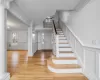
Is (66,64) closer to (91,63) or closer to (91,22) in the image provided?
(91,63)

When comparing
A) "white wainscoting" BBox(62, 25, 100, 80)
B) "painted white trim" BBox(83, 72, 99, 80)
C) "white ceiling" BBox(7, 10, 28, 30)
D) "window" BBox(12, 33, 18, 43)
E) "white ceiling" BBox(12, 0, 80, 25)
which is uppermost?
"white ceiling" BBox(12, 0, 80, 25)

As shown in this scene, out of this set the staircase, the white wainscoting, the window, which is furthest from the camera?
the window

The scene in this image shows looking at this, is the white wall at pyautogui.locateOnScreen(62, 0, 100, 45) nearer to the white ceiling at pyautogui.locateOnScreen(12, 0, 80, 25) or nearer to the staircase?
the white ceiling at pyautogui.locateOnScreen(12, 0, 80, 25)

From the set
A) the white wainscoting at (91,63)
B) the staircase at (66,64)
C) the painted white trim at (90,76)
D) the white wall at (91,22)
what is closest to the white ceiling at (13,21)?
the staircase at (66,64)

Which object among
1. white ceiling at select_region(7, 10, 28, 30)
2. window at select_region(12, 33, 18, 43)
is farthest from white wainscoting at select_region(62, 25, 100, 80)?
window at select_region(12, 33, 18, 43)

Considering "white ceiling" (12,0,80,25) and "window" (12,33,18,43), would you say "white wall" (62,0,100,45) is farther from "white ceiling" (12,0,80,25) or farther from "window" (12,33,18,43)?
"window" (12,33,18,43)

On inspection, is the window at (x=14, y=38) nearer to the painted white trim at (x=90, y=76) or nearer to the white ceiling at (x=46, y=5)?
the white ceiling at (x=46, y=5)

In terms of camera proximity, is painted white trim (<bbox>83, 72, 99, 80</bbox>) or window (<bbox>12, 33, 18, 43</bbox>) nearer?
painted white trim (<bbox>83, 72, 99, 80</bbox>)

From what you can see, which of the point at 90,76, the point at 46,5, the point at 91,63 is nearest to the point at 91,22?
the point at 91,63

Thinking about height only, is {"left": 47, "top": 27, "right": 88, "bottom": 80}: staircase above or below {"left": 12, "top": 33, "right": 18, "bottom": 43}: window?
below

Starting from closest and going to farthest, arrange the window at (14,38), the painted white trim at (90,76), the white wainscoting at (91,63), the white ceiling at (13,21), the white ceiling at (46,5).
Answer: the white wainscoting at (91,63)
the painted white trim at (90,76)
the white ceiling at (46,5)
the white ceiling at (13,21)
the window at (14,38)

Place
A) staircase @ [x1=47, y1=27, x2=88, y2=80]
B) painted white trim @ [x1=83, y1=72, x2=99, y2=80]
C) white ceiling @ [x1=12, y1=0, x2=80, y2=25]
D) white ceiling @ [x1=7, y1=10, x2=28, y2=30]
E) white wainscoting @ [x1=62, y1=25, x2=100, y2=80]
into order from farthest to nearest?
white ceiling @ [x1=7, y1=10, x2=28, y2=30] < staircase @ [x1=47, y1=27, x2=88, y2=80] < white ceiling @ [x1=12, y1=0, x2=80, y2=25] < painted white trim @ [x1=83, y1=72, x2=99, y2=80] < white wainscoting @ [x1=62, y1=25, x2=100, y2=80]

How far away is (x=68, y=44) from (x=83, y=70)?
1964 mm

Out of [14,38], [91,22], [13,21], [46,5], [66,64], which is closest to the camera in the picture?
[91,22]
